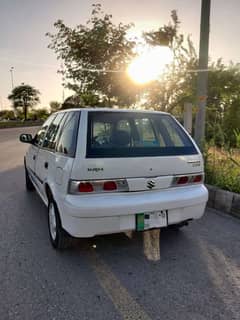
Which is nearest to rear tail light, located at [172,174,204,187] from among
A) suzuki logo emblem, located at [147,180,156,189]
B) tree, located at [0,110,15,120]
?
suzuki logo emblem, located at [147,180,156,189]

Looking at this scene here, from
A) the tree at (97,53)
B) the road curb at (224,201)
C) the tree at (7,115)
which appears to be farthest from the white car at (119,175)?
the tree at (7,115)

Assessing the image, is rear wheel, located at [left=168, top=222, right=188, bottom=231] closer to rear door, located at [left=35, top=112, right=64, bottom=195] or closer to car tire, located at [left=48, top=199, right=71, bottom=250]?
car tire, located at [left=48, top=199, right=71, bottom=250]

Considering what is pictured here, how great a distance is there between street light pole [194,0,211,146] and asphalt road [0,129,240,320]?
2263mm

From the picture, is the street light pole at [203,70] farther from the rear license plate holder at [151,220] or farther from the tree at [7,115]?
the tree at [7,115]

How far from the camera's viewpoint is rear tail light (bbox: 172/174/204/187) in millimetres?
2825

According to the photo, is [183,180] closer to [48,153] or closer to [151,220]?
[151,220]

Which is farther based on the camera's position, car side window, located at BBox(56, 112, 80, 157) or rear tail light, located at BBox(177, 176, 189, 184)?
rear tail light, located at BBox(177, 176, 189, 184)

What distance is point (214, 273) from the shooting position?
2584mm

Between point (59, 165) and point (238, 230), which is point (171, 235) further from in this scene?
point (59, 165)

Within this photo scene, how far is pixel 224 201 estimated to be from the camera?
4.21 m

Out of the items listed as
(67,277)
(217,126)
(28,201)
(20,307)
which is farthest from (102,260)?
(217,126)

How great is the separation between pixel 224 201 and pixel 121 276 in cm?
241

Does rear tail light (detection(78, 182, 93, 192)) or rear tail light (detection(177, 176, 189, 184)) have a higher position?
rear tail light (detection(78, 182, 93, 192))

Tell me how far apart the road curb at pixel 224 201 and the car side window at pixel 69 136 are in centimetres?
274
